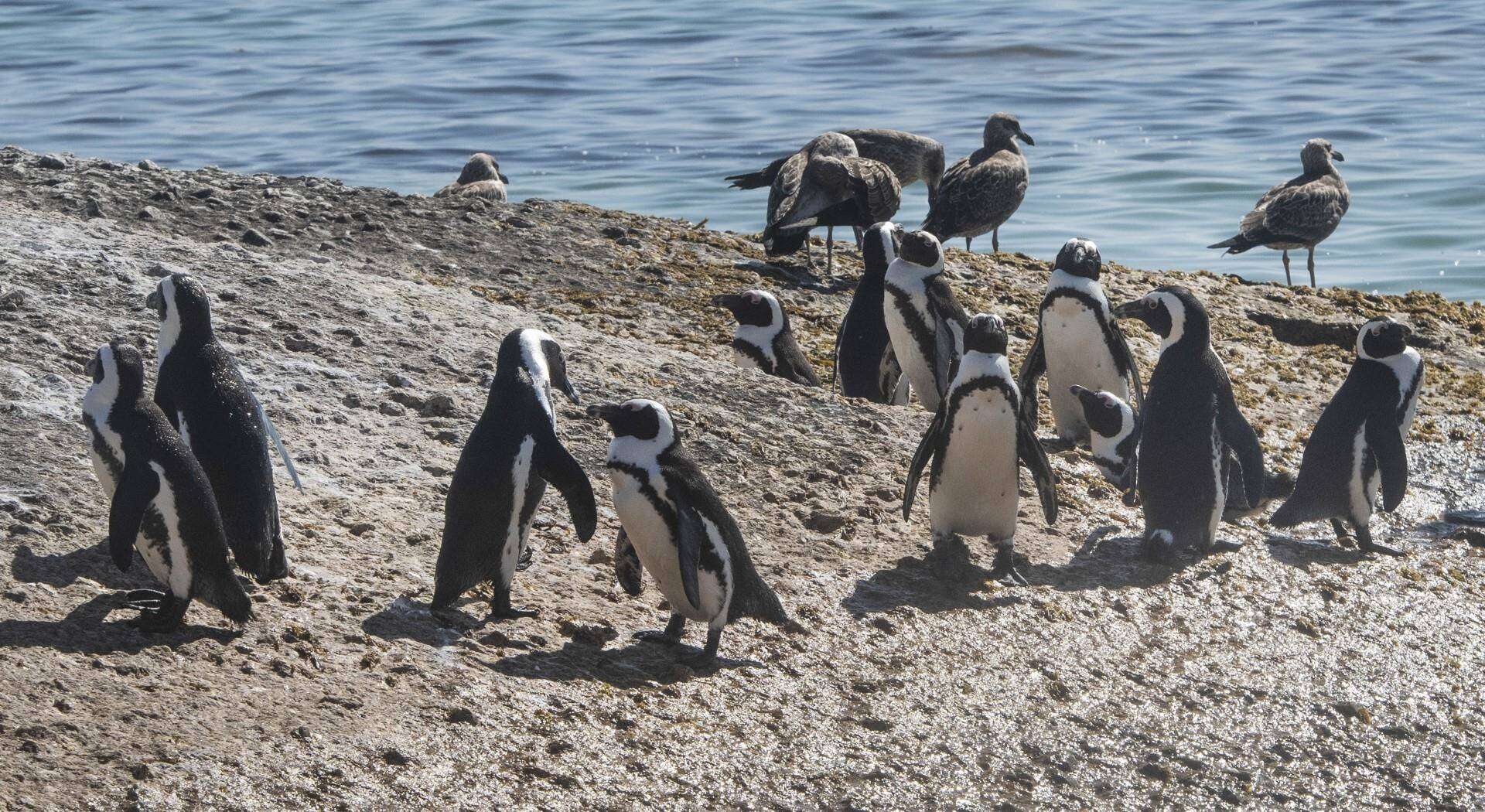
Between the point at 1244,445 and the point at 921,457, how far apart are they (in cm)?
140

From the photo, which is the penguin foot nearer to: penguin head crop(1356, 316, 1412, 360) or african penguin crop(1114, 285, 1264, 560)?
african penguin crop(1114, 285, 1264, 560)

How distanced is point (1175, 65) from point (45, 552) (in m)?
20.8

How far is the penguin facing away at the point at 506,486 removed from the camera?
15.4ft

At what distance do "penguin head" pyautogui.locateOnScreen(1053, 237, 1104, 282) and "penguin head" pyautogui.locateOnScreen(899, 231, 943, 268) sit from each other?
568mm

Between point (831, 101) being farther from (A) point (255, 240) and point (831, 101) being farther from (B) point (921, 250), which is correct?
(A) point (255, 240)

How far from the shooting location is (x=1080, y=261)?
725cm

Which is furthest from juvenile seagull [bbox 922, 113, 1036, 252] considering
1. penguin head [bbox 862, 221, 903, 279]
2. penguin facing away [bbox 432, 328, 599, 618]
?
penguin facing away [bbox 432, 328, 599, 618]

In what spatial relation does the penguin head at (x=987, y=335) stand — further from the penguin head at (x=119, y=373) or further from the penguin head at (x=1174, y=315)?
the penguin head at (x=119, y=373)

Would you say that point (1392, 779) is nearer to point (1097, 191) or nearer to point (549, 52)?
point (1097, 191)

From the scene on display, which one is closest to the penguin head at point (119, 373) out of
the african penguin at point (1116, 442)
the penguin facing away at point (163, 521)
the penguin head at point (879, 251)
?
the penguin facing away at point (163, 521)

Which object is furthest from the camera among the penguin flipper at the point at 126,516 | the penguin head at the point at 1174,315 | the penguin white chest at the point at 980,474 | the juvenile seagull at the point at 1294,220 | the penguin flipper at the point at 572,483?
the juvenile seagull at the point at 1294,220

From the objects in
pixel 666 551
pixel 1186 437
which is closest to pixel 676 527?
pixel 666 551

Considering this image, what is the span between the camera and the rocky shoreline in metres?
3.95

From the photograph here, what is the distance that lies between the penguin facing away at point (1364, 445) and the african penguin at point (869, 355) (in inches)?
72.9
